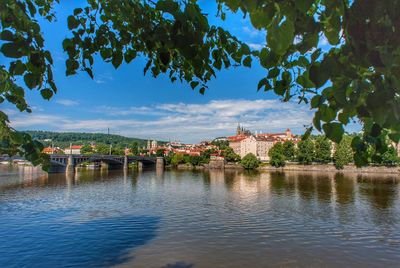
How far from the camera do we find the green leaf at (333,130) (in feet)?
4.19

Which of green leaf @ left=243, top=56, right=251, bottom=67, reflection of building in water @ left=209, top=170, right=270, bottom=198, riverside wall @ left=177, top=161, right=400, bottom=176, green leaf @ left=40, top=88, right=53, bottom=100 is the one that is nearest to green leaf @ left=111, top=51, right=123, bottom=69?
green leaf @ left=40, top=88, right=53, bottom=100

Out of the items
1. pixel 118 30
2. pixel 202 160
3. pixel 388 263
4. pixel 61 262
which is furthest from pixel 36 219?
pixel 202 160

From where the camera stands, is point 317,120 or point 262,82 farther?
point 262,82

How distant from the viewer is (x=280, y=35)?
41.6 inches

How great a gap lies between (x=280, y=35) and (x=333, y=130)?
0.47 metres

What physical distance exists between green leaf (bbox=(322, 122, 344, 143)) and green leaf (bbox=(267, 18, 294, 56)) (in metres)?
0.42

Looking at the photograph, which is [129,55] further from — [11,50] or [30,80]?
[11,50]

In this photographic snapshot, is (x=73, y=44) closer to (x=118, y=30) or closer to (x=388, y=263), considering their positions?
(x=118, y=30)

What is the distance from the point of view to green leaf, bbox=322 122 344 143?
128cm

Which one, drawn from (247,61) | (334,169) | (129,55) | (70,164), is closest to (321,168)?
(334,169)

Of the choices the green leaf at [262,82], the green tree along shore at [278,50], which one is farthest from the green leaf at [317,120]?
the green leaf at [262,82]

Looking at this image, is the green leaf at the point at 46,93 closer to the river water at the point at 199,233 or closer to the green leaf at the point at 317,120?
the green leaf at the point at 317,120

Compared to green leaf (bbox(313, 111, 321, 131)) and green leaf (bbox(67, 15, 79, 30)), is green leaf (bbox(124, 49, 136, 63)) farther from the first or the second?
green leaf (bbox(313, 111, 321, 131))

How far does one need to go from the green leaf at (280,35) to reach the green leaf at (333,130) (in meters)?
0.42
